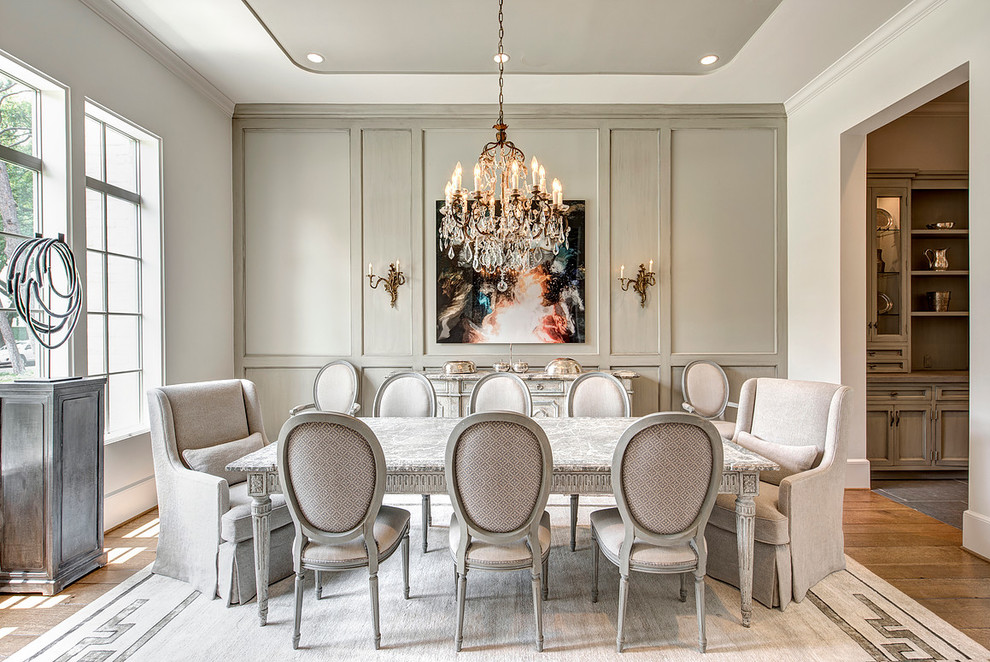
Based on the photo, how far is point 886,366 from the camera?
468cm

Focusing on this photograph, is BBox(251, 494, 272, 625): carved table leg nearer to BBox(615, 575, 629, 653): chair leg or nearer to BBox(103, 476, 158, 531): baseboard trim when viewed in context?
BBox(615, 575, 629, 653): chair leg

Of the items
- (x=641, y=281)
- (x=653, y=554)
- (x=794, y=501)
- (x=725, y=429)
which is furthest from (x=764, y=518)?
(x=641, y=281)

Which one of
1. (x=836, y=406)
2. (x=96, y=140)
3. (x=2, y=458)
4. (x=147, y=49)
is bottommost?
(x=2, y=458)

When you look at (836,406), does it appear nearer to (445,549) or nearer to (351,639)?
(445,549)

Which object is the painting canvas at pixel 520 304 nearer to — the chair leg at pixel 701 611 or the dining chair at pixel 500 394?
the dining chair at pixel 500 394

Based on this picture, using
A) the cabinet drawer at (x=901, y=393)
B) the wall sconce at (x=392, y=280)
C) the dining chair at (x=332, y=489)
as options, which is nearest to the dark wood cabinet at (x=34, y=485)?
the dining chair at (x=332, y=489)

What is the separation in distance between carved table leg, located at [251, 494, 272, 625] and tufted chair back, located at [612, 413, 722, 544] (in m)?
1.53

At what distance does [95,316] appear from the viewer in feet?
11.5

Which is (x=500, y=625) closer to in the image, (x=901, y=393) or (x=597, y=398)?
(x=597, y=398)

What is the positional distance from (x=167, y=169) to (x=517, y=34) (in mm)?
2894

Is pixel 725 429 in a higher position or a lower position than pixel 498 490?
lower

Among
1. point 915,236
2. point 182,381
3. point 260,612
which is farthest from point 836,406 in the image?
point 182,381

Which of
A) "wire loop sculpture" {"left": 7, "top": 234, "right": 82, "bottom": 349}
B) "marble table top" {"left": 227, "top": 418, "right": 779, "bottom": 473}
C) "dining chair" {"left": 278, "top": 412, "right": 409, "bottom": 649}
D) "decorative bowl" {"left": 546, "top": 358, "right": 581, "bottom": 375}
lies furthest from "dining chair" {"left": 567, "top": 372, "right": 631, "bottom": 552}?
"wire loop sculpture" {"left": 7, "top": 234, "right": 82, "bottom": 349}

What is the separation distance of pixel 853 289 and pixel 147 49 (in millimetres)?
5760
